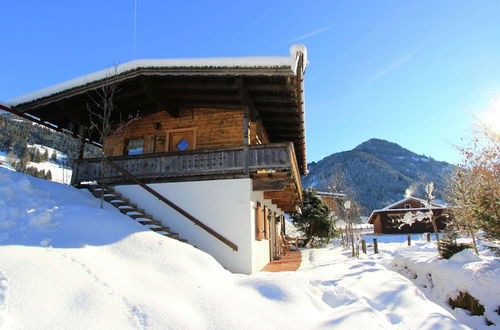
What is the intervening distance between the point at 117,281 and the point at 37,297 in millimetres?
1037

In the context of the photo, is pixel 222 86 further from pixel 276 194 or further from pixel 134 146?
pixel 276 194

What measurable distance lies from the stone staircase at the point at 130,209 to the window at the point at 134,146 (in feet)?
7.78

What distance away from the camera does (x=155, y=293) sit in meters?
4.18

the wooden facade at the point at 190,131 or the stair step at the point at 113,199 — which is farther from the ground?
Answer: the wooden facade at the point at 190,131

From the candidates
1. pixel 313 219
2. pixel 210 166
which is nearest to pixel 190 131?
pixel 210 166

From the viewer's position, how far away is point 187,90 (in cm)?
1100

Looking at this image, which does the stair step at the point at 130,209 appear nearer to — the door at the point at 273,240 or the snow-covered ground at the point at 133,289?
the snow-covered ground at the point at 133,289

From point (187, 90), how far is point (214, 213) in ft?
15.5

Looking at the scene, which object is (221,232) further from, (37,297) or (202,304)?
(37,297)

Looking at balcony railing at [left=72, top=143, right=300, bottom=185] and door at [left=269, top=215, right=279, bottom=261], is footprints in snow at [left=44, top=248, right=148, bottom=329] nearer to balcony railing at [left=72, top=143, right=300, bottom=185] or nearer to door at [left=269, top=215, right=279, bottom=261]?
balcony railing at [left=72, top=143, right=300, bottom=185]

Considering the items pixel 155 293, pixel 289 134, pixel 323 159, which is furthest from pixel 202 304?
pixel 323 159

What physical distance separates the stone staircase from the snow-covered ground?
4.23ft

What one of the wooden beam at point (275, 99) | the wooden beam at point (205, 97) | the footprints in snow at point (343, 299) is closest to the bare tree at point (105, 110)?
the wooden beam at point (205, 97)

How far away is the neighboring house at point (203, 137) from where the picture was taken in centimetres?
893
